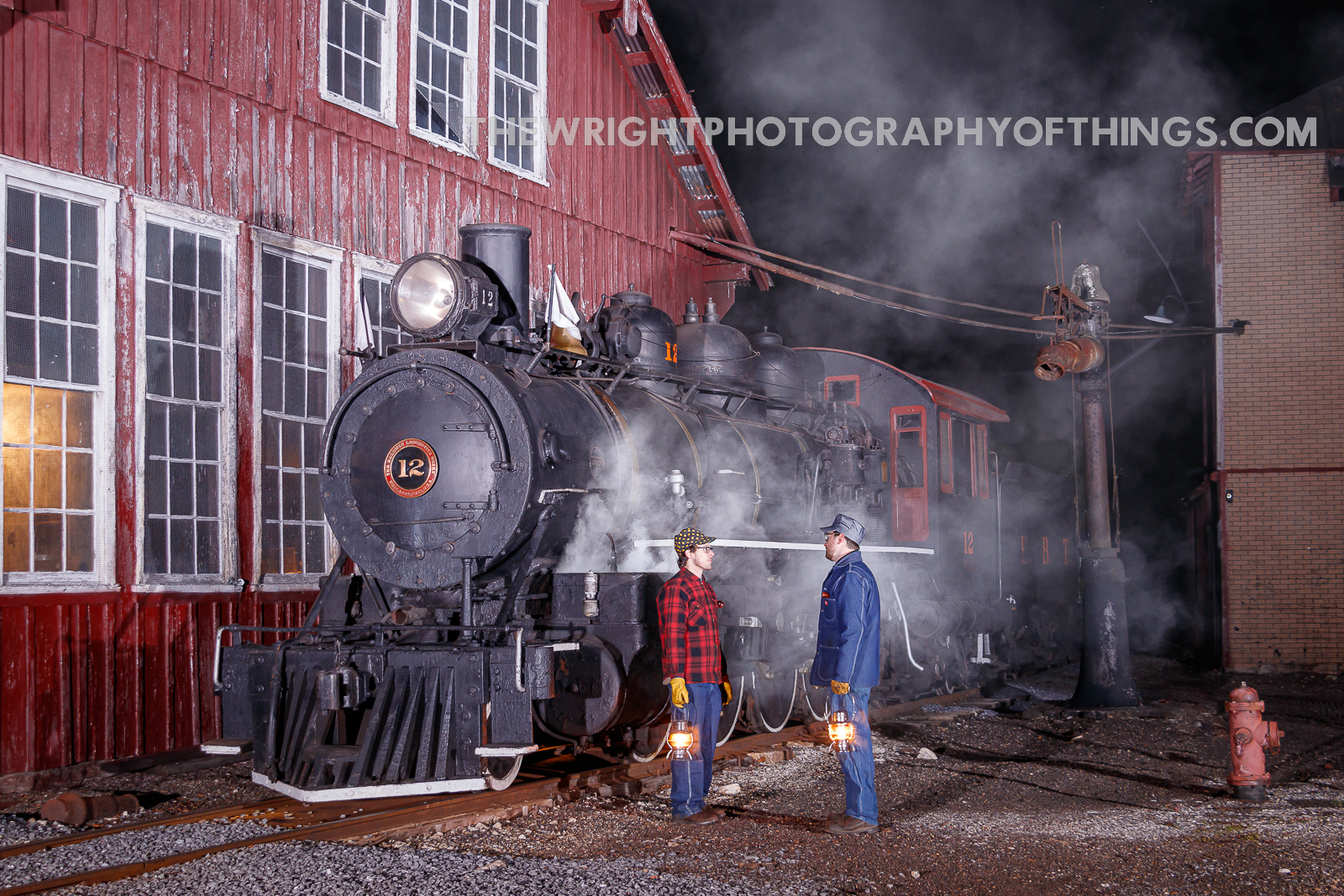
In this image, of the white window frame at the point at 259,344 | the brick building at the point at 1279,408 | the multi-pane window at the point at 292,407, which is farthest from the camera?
the brick building at the point at 1279,408

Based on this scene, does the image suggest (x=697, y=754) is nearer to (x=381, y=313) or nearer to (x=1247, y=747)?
(x=1247, y=747)

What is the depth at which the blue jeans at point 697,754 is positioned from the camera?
5.57m

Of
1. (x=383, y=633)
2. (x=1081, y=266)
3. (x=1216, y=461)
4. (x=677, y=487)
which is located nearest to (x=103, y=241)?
(x=383, y=633)

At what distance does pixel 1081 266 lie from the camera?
435 inches

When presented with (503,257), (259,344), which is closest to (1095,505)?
(503,257)

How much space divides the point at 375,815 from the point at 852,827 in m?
2.23

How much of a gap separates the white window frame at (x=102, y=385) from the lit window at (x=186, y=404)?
0.24 metres

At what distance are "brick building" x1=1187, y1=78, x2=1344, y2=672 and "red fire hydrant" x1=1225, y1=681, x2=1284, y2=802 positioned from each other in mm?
8659

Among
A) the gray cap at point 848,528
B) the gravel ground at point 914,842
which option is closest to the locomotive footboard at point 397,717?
the gravel ground at point 914,842

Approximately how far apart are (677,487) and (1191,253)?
13.3 meters

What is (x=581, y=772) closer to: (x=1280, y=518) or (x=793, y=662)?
(x=793, y=662)

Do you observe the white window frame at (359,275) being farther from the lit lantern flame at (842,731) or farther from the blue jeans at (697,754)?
the lit lantern flame at (842,731)

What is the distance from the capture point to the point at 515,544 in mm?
6008

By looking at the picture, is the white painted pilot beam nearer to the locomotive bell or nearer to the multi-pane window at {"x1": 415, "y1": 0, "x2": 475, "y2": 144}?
the locomotive bell
